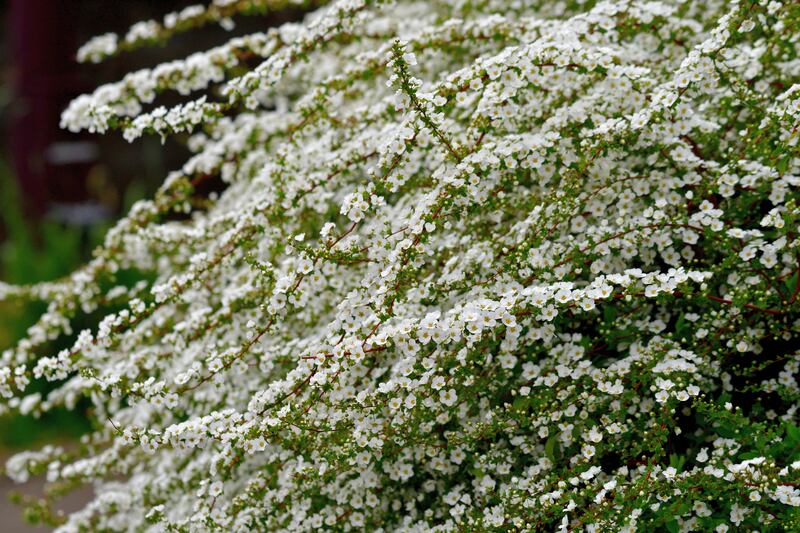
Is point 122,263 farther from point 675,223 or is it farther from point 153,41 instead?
point 675,223

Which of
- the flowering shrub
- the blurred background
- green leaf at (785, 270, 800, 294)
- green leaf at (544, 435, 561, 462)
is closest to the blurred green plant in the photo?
the blurred background

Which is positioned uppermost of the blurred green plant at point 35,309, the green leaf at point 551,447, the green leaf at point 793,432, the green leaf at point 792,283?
the green leaf at point 792,283

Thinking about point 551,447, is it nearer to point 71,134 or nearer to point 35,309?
point 35,309

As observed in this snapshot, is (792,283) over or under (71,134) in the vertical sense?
under

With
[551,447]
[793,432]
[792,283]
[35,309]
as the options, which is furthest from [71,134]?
[793,432]

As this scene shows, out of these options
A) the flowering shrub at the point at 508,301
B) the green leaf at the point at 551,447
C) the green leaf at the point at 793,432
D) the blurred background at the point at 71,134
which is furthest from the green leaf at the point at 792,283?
the blurred background at the point at 71,134

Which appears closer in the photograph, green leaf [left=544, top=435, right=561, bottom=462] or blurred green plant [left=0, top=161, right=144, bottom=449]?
green leaf [left=544, top=435, right=561, bottom=462]

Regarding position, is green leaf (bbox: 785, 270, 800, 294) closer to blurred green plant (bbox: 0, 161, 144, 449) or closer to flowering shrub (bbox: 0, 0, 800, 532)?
flowering shrub (bbox: 0, 0, 800, 532)

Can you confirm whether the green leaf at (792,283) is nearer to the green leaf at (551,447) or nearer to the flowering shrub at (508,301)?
the flowering shrub at (508,301)

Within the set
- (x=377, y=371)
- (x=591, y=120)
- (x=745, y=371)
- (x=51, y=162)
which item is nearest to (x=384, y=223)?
(x=377, y=371)
